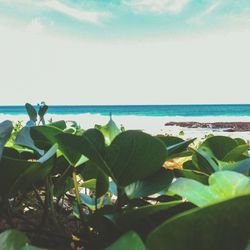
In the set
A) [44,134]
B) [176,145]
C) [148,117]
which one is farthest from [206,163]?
[148,117]

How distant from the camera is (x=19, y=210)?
2.18 ft

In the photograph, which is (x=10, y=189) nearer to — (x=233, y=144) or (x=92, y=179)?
(x=92, y=179)

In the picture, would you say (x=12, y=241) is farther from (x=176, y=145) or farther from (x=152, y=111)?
(x=152, y=111)

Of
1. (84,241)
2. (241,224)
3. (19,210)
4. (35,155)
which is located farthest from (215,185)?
(19,210)

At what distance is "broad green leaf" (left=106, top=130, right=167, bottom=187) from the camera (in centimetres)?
34

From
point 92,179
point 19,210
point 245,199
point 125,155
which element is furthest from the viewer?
point 19,210

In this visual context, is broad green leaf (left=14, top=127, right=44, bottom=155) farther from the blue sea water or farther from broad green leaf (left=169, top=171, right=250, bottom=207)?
the blue sea water

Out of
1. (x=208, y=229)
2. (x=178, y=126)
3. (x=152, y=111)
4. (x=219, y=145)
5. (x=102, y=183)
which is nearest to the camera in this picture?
(x=208, y=229)

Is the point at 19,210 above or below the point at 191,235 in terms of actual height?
below

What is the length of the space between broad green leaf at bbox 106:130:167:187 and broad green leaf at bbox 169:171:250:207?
0.08m

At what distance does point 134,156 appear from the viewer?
1.17ft

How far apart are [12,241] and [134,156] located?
0.12 m

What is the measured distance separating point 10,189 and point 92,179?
0.49ft

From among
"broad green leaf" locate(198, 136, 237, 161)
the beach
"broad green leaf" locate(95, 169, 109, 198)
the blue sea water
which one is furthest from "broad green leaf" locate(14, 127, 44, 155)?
the blue sea water
